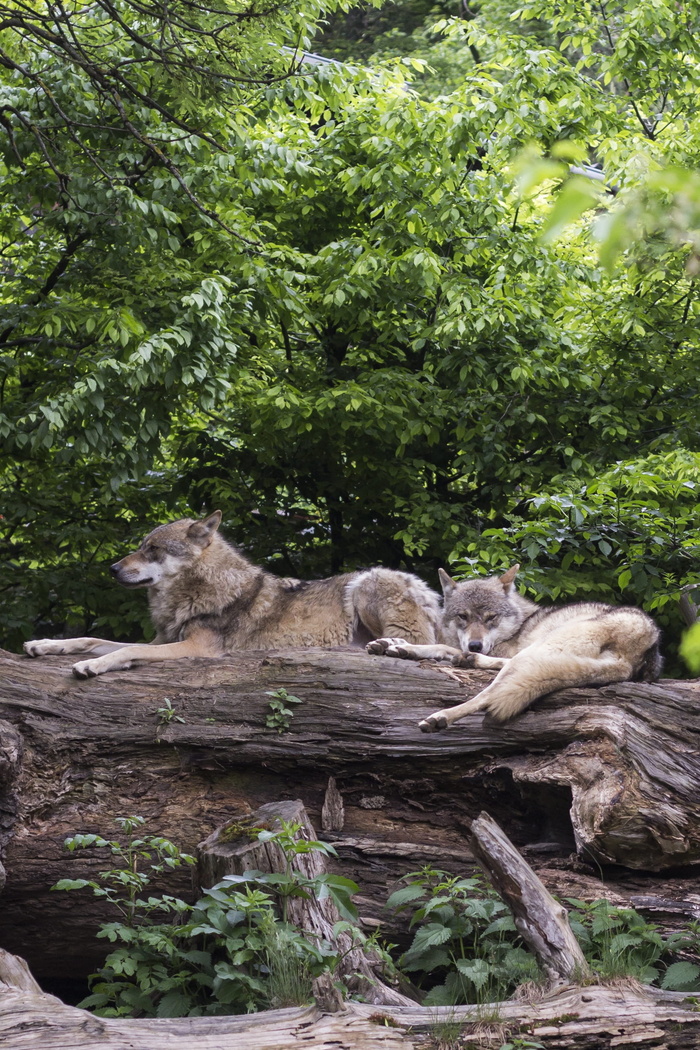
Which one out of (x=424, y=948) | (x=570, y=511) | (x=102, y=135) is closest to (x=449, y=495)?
(x=570, y=511)

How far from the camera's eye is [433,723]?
16.3 feet

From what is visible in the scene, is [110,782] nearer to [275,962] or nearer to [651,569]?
[275,962]

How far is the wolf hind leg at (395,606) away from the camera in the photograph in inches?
252

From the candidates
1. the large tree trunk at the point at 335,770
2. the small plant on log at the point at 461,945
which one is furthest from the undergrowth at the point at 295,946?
the large tree trunk at the point at 335,770

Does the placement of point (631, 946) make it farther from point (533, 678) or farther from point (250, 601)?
point (250, 601)

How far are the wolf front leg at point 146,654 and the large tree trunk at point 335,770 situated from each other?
12cm

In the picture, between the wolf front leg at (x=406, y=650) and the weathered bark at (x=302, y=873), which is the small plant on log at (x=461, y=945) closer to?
the weathered bark at (x=302, y=873)

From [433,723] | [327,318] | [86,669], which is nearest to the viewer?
[433,723]

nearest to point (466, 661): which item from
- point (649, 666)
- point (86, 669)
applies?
point (649, 666)

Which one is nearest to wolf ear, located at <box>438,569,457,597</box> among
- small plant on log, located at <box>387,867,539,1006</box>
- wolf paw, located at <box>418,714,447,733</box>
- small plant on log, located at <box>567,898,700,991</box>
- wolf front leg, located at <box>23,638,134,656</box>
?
wolf paw, located at <box>418,714,447,733</box>

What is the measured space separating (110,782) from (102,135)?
5.48 meters

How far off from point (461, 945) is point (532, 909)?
42cm

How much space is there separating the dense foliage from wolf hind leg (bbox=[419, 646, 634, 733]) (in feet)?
4.46

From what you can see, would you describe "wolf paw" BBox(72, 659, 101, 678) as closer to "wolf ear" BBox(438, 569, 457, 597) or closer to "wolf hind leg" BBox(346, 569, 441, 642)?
"wolf hind leg" BBox(346, 569, 441, 642)
